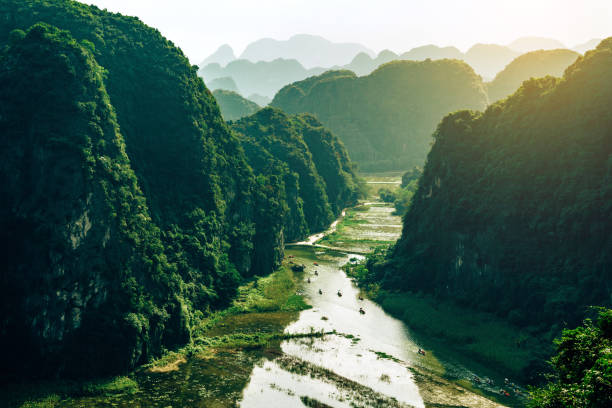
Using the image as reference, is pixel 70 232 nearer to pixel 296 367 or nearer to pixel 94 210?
pixel 94 210

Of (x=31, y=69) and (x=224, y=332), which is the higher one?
(x=31, y=69)

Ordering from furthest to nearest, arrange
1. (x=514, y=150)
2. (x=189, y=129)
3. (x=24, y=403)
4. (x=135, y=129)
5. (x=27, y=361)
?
(x=189, y=129)
(x=135, y=129)
(x=514, y=150)
(x=27, y=361)
(x=24, y=403)

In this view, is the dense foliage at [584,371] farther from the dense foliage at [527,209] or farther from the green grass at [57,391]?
the green grass at [57,391]

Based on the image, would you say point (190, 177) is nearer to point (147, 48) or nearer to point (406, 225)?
point (147, 48)

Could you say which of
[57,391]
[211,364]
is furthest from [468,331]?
[57,391]

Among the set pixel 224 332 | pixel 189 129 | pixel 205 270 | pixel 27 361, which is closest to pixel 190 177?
pixel 189 129

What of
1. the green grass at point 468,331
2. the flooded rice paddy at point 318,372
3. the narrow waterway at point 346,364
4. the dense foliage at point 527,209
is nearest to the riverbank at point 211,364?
the flooded rice paddy at point 318,372

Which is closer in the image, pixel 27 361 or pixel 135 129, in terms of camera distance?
pixel 27 361

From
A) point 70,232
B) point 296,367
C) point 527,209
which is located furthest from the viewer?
point 527,209
